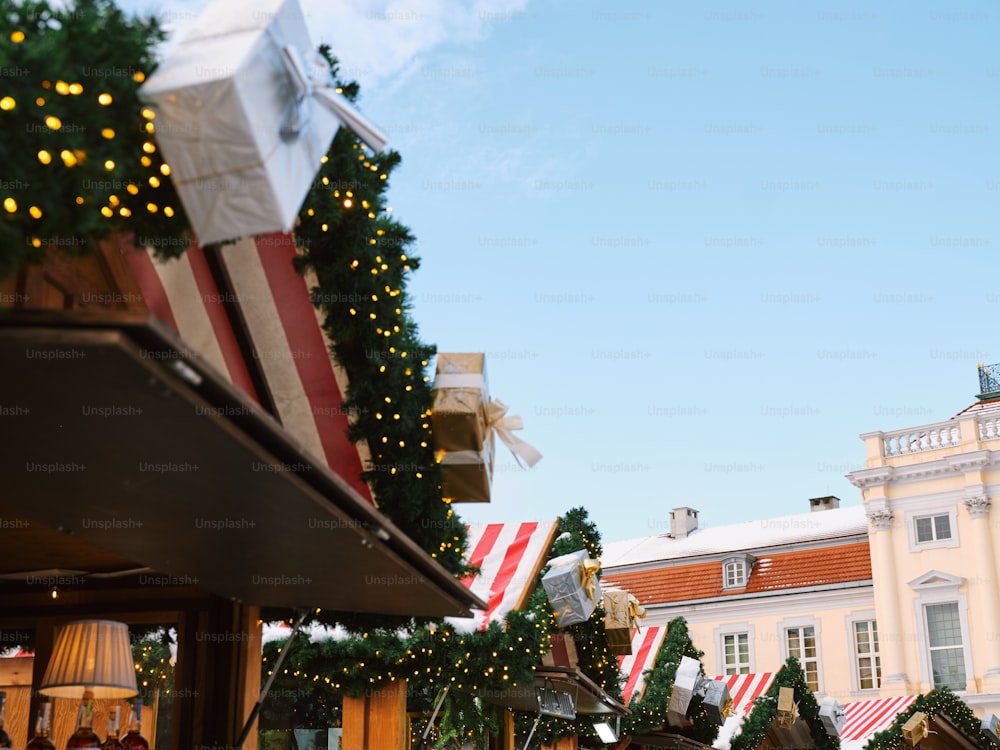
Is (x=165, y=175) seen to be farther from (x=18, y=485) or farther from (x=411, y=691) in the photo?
(x=411, y=691)

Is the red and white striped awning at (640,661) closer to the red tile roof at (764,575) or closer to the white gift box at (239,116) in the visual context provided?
the white gift box at (239,116)

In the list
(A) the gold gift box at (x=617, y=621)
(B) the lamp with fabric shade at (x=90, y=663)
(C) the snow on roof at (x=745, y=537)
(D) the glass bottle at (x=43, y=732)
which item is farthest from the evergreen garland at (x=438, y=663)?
(C) the snow on roof at (x=745, y=537)

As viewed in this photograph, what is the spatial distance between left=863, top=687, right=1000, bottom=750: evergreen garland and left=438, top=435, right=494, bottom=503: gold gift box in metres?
12.7

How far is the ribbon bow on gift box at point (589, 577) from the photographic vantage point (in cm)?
1031

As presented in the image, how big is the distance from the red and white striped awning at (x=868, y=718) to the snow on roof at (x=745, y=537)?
27.3ft

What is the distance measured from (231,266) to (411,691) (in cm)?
550

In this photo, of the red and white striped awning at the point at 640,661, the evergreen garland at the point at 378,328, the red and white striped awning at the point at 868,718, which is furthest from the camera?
the red and white striped awning at the point at 868,718

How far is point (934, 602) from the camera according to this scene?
90.8 feet

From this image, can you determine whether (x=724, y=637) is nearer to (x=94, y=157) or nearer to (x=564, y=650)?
(x=564, y=650)

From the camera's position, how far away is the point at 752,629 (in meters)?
31.3

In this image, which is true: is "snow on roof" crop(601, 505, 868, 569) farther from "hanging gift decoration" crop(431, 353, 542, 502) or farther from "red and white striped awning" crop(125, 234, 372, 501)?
"red and white striped awning" crop(125, 234, 372, 501)

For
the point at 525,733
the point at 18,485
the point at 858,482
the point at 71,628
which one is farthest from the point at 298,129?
the point at 858,482

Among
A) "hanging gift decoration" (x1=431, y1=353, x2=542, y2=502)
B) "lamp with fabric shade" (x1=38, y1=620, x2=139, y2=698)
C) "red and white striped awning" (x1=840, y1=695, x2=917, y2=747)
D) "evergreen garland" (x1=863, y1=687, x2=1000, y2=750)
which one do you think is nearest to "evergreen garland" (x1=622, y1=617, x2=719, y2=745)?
"evergreen garland" (x1=863, y1=687, x2=1000, y2=750)

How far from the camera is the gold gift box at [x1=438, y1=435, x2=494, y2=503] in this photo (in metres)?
5.58
